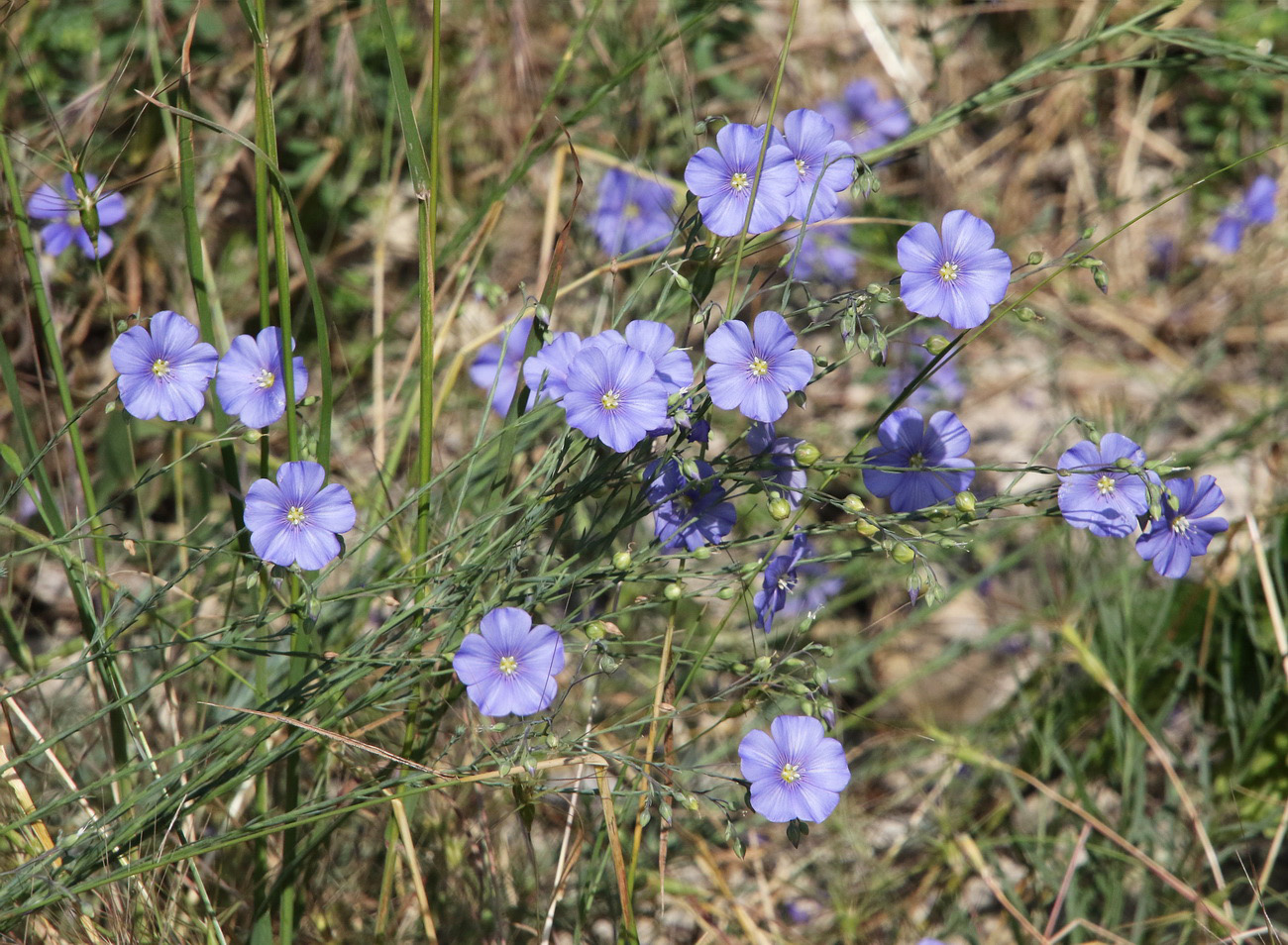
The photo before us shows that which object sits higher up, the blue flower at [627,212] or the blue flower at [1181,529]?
the blue flower at [627,212]

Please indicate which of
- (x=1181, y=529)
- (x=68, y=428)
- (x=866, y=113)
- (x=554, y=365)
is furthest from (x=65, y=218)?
(x=866, y=113)

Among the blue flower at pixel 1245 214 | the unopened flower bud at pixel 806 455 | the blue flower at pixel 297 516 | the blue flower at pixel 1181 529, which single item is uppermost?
the blue flower at pixel 1245 214

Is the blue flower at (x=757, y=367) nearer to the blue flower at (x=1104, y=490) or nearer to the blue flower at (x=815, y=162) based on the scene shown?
the blue flower at (x=815, y=162)

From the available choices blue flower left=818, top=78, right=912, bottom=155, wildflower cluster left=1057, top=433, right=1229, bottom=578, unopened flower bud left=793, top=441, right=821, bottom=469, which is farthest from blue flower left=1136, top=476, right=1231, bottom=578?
blue flower left=818, top=78, right=912, bottom=155

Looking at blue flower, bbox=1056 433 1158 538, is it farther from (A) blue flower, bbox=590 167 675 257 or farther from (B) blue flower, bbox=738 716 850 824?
(A) blue flower, bbox=590 167 675 257

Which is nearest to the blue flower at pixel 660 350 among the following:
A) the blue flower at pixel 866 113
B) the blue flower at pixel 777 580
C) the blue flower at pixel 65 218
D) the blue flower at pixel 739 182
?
the blue flower at pixel 739 182

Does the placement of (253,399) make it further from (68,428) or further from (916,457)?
(916,457)
